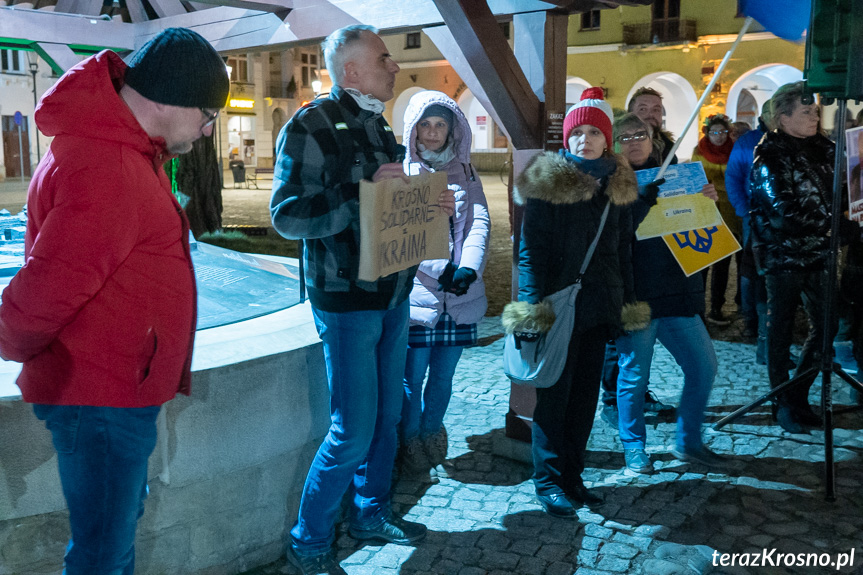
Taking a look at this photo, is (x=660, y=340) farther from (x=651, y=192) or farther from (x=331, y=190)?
(x=331, y=190)

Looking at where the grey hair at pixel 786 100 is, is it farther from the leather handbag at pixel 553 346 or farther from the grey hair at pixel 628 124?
the leather handbag at pixel 553 346

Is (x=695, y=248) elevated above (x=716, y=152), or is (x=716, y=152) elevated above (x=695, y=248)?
(x=716, y=152)

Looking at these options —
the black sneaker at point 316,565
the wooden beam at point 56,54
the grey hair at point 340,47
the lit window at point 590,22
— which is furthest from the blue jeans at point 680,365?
the lit window at point 590,22

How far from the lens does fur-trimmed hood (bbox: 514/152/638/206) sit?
11.5 feet

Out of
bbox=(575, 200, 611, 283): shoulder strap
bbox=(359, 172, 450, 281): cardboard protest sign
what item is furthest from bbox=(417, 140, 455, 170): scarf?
bbox=(575, 200, 611, 283): shoulder strap

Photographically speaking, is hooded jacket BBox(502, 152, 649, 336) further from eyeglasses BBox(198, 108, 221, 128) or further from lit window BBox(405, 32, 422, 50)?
lit window BBox(405, 32, 422, 50)

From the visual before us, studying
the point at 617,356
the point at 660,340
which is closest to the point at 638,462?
the point at 660,340

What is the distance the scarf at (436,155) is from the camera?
397 cm

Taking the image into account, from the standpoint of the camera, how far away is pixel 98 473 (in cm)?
206

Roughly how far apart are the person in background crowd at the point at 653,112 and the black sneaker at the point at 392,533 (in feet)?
8.59

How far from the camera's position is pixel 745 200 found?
608 centimetres

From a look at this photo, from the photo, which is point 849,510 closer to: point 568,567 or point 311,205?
point 568,567

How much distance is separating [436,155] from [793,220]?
2.02 meters

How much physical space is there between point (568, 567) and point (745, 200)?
3.71m
